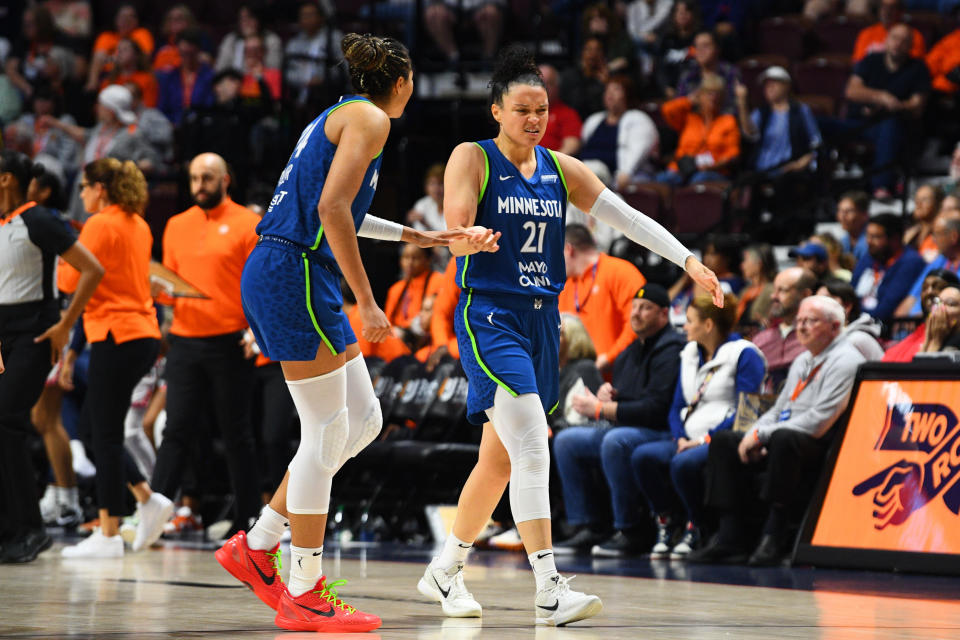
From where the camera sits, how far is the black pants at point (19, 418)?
22.7 ft

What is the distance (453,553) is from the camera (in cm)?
514

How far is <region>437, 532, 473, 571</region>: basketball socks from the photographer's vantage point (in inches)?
202

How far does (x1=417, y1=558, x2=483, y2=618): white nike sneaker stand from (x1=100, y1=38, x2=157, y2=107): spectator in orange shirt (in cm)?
1044

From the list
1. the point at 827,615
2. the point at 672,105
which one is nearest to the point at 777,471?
the point at 827,615

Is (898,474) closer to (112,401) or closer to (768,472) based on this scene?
(768,472)

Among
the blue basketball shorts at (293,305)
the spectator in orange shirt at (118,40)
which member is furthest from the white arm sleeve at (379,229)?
the spectator in orange shirt at (118,40)

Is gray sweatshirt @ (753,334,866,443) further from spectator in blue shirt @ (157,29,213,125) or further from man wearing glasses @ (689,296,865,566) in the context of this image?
spectator in blue shirt @ (157,29,213,125)

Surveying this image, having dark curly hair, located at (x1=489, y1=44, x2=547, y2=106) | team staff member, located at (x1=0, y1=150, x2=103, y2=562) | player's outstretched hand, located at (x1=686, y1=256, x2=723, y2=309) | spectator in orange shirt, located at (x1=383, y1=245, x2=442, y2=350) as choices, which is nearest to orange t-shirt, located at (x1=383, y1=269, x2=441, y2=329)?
spectator in orange shirt, located at (x1=383, y1=245, x2=442, y2=350)

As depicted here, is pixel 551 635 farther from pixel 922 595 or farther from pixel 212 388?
pixel 212 388

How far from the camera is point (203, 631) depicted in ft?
14.5

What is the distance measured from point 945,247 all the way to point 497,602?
4517 millimetres

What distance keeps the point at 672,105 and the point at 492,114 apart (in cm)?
707

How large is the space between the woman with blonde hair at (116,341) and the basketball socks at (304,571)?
321cm

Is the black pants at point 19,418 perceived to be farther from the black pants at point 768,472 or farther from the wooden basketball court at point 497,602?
the black pants at point 768,472
